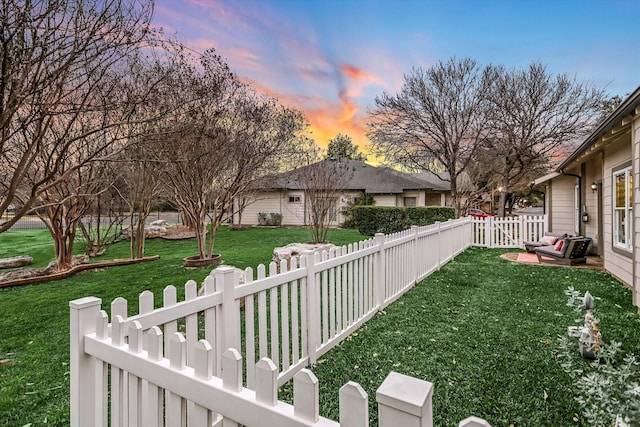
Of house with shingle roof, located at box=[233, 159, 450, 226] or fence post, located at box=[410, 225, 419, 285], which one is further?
house with shingle roof, located at box=[233, 159, 450, 226]

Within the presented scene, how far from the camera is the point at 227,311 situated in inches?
89.3

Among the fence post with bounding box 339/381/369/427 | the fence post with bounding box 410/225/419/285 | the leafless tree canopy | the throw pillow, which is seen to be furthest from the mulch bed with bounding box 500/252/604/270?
the fence post with bounding box 339/381/369/427

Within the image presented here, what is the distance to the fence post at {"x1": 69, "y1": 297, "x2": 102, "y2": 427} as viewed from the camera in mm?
1563

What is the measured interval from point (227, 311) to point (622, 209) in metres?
7.82

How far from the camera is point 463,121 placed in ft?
51.7

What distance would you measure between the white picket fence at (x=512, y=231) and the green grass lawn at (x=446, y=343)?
430cm

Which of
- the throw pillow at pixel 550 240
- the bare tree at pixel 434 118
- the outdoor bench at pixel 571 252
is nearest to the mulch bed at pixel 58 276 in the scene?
the outdoor bench at pixel 571 252

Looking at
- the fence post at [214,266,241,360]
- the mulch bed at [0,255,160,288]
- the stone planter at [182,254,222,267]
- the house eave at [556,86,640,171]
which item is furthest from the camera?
the stone planter at [182,254,222,267]

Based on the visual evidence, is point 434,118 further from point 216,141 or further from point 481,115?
point 216,141

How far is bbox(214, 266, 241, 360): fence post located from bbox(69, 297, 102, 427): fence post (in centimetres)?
77

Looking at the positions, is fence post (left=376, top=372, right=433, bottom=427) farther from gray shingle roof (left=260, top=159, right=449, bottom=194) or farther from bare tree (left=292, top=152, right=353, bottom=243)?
gray shingle roof (left=260, top=159, right=449, bottom=194)

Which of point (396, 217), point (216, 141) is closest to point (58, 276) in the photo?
point (216, 141)

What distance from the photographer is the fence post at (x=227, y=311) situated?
224cm

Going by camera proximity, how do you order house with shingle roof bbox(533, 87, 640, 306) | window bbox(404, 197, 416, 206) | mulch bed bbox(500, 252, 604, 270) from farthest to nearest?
window bbox(404, 197, 416, 206)
mulch bed bbox(500, 252, 604, 270)
house with shingle roof bbox(533, 87, 640, 306)
